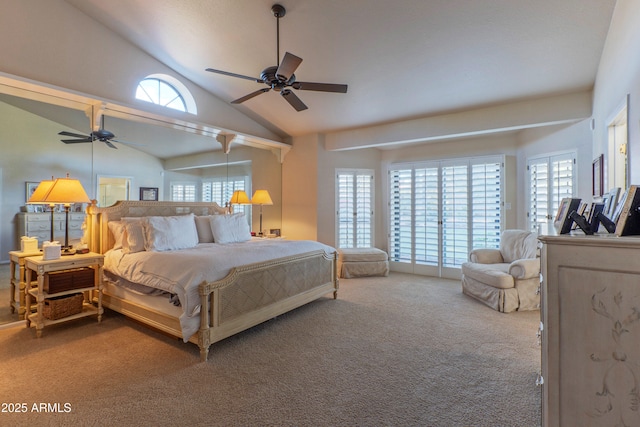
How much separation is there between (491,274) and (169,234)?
4069 millimetres

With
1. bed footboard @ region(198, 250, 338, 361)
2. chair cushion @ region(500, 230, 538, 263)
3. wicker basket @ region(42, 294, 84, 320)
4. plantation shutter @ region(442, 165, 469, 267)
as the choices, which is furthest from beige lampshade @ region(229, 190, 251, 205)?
chair cushion @ region(500, 230, 538, 263)

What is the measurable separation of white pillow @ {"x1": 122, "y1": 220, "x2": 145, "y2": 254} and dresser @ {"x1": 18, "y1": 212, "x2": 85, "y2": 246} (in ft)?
2.28

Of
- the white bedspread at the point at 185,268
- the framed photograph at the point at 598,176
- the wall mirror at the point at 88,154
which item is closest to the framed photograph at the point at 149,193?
the wall mirror at the point at 88,154

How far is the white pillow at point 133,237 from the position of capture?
3.48 m

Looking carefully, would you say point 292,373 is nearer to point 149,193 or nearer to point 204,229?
point 204,229

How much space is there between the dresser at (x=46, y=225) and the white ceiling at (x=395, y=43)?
8.09 ft

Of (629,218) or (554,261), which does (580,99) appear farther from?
(554,261)

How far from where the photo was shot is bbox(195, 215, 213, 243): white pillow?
4.25 meters

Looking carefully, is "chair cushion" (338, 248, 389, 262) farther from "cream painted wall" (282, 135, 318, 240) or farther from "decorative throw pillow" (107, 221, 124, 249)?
"decorative throw pillow" (107, 221, 124, 249)

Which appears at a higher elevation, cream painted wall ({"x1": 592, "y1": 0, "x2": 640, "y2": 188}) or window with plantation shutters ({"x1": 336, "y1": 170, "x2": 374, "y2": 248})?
cream painted wall ({"x1": 592, "y1": 0, "x2": 640, "y2": 188})

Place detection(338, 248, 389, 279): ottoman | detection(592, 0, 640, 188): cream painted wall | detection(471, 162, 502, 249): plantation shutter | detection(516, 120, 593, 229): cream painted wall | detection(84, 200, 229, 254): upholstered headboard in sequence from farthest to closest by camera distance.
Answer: detection(338, 248, 389, 279): ottoman < detection(471, 162, 502, 249): plantation shutter < detection(516, 120, 593, 229): cream painted wall < detection(84, 200, 229, 254): upholstered headboard < detection(592, 0, 640, 188): cream painted wall

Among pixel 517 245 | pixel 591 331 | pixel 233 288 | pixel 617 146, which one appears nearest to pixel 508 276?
pixel 517 245

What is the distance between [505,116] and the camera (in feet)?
14.3

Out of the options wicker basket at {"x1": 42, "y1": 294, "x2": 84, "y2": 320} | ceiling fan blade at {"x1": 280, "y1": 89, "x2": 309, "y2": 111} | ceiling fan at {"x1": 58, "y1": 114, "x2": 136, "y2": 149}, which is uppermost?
ceiling fan blade at {"x1": 280, "y1": 89, "x2": 309, "y2": 111}
